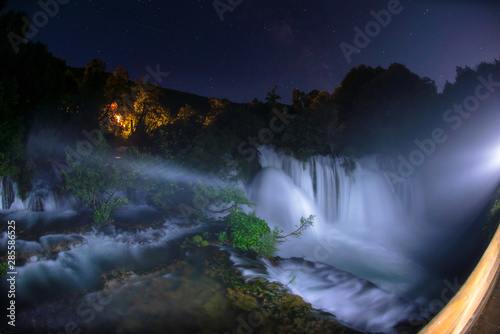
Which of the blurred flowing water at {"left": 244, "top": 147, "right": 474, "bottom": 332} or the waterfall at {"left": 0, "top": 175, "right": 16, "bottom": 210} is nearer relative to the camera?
the blurred flowing water at {"left": 244, "top": 147, "right": 474, "bottom": 332}

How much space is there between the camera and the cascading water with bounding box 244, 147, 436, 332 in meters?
6.60

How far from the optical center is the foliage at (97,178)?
8.45m

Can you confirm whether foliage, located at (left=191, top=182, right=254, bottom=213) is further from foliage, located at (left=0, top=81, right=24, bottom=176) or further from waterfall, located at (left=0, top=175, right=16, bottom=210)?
waterfall, located at (left=0, top=175, right=16, bottom=210)

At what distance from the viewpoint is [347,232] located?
15.2 metres

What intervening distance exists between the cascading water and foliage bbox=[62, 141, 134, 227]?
573 centimetres

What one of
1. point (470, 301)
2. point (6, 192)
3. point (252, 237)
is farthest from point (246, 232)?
point (6, 192)

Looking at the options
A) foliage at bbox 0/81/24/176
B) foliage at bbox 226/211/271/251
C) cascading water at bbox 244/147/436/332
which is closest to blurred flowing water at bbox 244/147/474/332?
cascading water at bbox 244/147/436/332

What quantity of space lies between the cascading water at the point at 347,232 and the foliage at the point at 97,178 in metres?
5.73

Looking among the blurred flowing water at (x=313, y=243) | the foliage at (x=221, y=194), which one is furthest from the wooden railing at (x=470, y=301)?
the foliage at (x=221, y=194)

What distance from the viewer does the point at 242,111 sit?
16.7 m

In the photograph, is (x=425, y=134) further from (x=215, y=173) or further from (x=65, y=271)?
(x=65, y=271)

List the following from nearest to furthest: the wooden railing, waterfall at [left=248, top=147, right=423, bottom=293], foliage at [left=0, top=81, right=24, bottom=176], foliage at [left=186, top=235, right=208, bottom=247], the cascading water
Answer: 1. the wooden railing
2. the cascading water
3. foliage at [left=186, top=235, right=208, bottom=247]
4. foliage at [left=0, top=81, right=24, bottom=176]
5. waterfall at [left=248, top=147, right=423, bottom=293]

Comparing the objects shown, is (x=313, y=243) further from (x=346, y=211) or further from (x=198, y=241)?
(x=198, y=241)

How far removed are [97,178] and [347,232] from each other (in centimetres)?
1287
